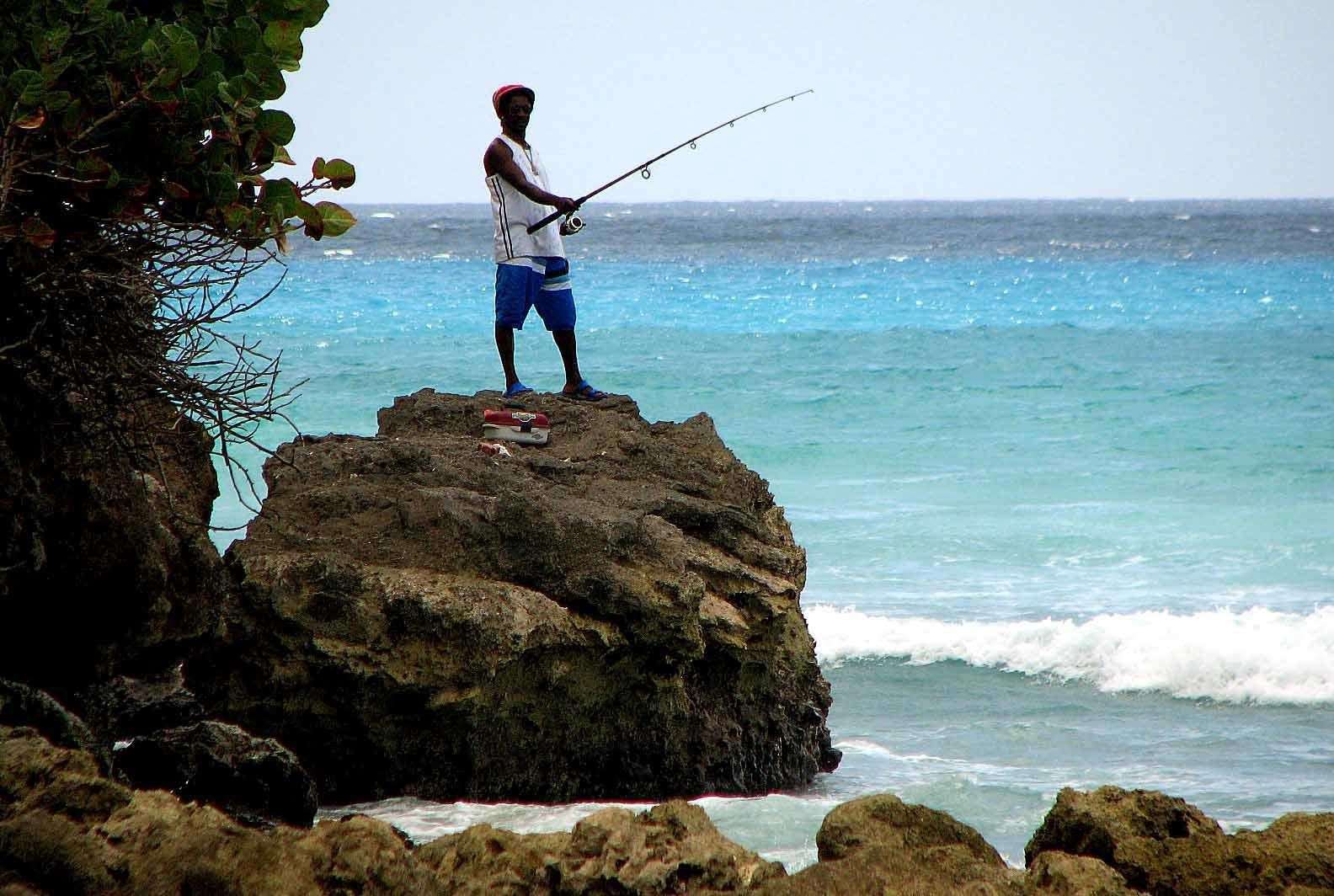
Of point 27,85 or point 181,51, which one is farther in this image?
point 181,51

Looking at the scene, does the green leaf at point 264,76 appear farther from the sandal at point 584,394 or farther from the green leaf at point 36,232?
the sandal at point 584,394

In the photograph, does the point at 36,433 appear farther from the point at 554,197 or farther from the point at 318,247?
the point at 318,247

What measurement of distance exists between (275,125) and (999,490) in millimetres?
10577

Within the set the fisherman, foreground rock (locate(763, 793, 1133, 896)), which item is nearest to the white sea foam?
the fisherman

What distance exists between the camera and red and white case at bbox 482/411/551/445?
6.01 metres

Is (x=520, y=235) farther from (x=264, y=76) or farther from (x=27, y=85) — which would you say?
(x=27, y=85)

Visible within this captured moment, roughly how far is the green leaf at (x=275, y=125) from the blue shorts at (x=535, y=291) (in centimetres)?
303

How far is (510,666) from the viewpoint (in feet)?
15.0

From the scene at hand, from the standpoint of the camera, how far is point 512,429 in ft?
19.8

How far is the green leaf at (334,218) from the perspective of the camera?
3523 mm

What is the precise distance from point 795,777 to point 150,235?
10.4 feet

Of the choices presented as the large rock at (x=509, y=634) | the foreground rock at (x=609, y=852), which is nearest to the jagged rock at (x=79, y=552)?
the large rock at (x=509, y=634)

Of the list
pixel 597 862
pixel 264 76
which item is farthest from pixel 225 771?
pixel 264 76

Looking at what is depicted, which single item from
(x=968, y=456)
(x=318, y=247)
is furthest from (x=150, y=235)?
(x=318, y=247)
